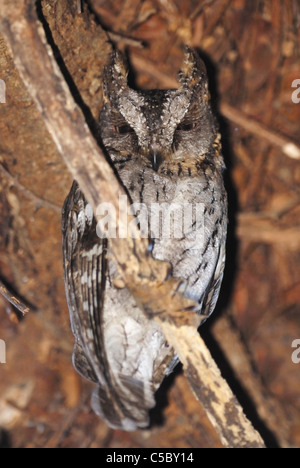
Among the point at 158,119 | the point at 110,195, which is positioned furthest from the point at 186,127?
the point at 110,195

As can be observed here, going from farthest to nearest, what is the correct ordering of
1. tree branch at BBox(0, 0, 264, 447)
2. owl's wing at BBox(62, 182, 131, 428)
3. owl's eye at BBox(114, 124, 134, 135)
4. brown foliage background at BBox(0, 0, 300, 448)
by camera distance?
brown foliage background at BBox(0, 0, 300, 448) < owl's eye at BBox(114, 124, 134, 135) < owl's wing at BBox(62, 182, 131, 428) < tree branch at BBox(0, 0, 264, 447)

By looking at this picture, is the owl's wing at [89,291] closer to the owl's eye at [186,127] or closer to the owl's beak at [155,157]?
the owl's beak at [155,157]

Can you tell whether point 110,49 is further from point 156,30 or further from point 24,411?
point 24,411

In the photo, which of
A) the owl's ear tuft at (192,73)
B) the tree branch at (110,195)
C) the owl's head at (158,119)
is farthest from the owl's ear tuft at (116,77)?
the tree branch at (110,195)

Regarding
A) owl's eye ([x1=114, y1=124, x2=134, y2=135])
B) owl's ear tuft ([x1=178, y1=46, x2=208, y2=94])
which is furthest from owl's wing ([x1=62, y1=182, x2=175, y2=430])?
owl's ear tuft ([x1=178, y1=46, x2=208, y2=94])

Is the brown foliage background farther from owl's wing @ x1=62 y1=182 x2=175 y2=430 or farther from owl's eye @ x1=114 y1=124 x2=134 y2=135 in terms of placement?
owl's wing @ x1=62 y1=182 x2=175 y2=430

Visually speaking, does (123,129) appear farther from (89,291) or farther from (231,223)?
(231,223)
